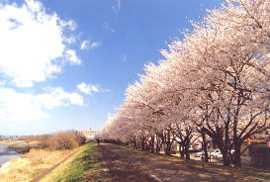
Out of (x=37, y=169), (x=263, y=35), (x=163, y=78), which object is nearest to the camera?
(x=263, y=35)

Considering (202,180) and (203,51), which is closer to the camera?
(202,180)

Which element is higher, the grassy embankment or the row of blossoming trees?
the row of blossoming trees

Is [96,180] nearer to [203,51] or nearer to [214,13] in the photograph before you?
[203,51]

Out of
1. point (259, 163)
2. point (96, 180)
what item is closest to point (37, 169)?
point (96, 180)

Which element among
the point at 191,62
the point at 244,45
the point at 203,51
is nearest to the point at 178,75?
the point at 191,62

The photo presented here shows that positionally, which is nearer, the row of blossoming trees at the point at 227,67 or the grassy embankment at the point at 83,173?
the row of blossoming trees at the point at 227,67

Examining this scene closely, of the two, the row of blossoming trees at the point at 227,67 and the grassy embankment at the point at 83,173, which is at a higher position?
the row of blossoming trees at the point at 227,67

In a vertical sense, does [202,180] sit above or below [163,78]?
below

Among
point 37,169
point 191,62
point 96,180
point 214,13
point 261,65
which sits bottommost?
point 37,169

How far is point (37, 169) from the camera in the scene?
1132 inches

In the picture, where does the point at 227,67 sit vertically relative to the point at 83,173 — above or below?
above

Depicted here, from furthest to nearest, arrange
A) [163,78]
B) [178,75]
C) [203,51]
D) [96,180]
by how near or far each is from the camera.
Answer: [163,78] < [178,75] < [203,51] < [96,180]

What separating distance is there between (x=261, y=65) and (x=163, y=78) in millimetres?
7819

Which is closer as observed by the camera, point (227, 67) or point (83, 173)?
point (227, 67)
